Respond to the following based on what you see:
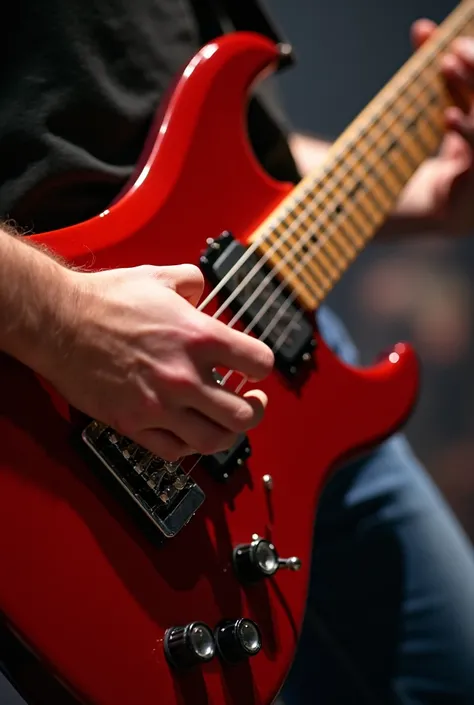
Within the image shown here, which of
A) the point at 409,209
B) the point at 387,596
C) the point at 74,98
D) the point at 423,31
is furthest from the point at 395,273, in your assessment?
the point at 74,98

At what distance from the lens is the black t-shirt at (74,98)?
27.6 inches

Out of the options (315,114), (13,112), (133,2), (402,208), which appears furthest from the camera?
(315,114)

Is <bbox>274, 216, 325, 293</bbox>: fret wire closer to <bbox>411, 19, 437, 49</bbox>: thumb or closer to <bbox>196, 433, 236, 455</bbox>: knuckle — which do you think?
<bbox>196, 433, 236, 455</bbox>: knuckle

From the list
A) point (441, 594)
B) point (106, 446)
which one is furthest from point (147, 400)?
point (441, 594)

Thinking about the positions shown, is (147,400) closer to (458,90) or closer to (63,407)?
(63,407)

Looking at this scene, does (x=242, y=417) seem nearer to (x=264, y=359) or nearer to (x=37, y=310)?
(x=264, y=359)

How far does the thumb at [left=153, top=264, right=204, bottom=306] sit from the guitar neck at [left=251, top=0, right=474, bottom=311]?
5.6 inches

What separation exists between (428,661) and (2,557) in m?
0.65

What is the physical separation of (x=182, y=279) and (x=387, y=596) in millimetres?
581

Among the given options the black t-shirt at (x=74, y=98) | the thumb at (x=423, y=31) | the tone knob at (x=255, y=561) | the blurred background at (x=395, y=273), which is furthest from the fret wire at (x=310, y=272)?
the blurred background at (x=395, y=273)

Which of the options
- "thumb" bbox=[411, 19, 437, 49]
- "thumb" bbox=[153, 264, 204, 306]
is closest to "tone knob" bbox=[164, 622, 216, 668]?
"thumb" bbox=[153, 264, 204, 306]

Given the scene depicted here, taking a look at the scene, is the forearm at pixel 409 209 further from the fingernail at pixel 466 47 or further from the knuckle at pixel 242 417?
the knuckle at pixel 242 417

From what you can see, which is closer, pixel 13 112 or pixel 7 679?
pixel 7 679

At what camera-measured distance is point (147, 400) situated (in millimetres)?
547
